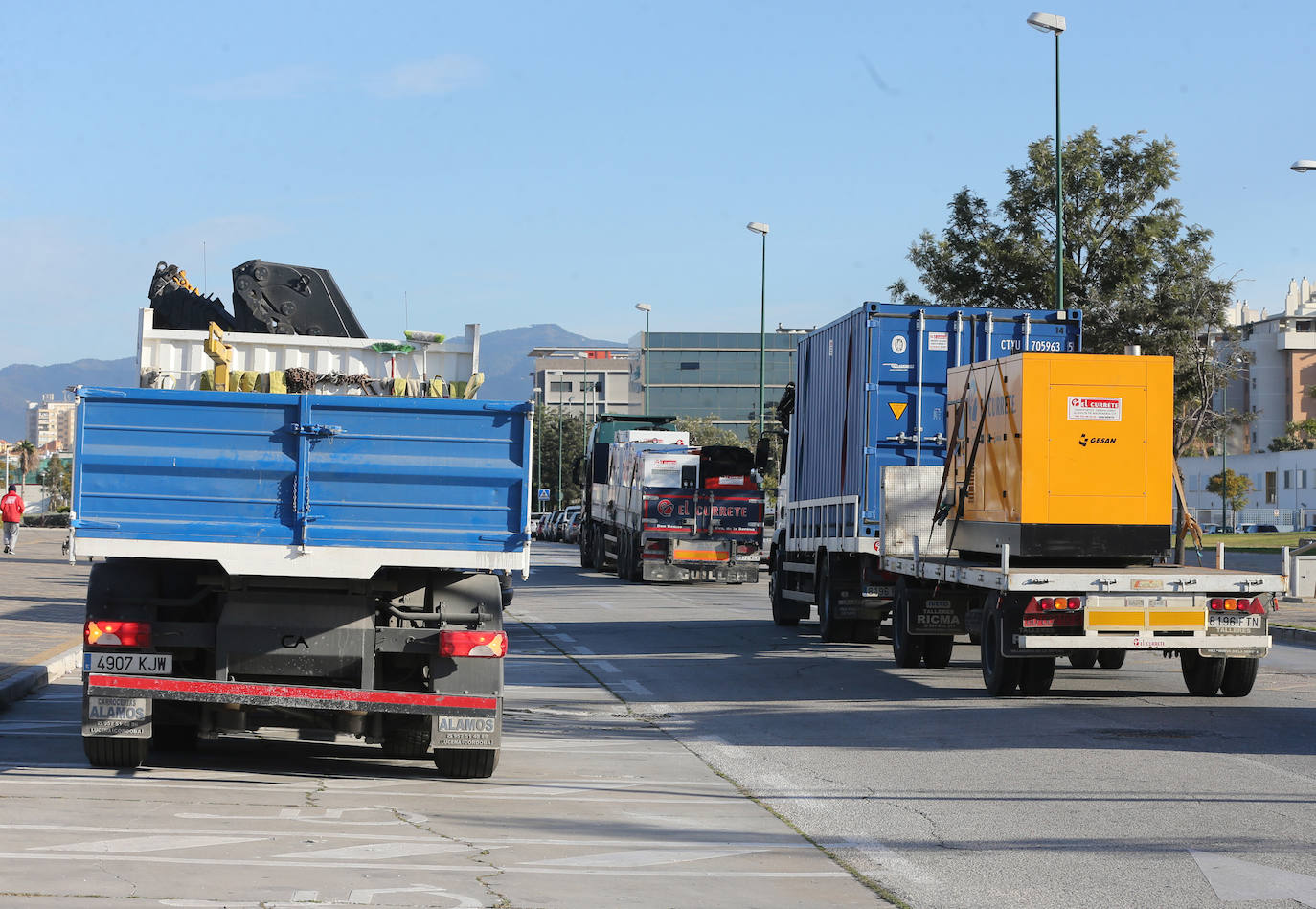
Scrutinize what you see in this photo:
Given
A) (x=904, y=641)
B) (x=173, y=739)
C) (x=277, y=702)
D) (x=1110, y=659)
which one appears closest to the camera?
(x=277, y=702)

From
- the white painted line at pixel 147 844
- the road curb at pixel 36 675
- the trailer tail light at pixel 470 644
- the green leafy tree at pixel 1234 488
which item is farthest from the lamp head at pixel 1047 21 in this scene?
the green leafy tree at pixel 1234 488

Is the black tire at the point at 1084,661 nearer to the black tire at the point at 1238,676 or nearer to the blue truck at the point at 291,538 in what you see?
the black tire at the point at 1238,676

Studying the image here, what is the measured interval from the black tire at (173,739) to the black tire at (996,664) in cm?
645

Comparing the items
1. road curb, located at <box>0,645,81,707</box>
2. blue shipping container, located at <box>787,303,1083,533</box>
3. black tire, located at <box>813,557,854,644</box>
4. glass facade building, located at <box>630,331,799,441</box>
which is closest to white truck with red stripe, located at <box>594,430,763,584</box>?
black tire, located at <box>813,557,854,644</box>

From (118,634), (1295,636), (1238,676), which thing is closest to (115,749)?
(118,634)

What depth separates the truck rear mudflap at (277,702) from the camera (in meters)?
8.55

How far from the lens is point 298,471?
870 cm

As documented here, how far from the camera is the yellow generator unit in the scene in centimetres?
1377

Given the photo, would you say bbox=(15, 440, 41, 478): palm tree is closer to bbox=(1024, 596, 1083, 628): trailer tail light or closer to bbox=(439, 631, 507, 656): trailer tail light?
bbox=(1024, 596, 1083, 628): trailer tail light

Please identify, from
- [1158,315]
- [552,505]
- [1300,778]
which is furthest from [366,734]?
[552,505]

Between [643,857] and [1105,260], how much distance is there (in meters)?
23.5

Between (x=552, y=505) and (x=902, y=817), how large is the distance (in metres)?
110

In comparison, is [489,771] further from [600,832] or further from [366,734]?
[600,832]

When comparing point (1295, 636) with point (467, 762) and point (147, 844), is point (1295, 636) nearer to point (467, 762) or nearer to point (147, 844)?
point (467, 762)
